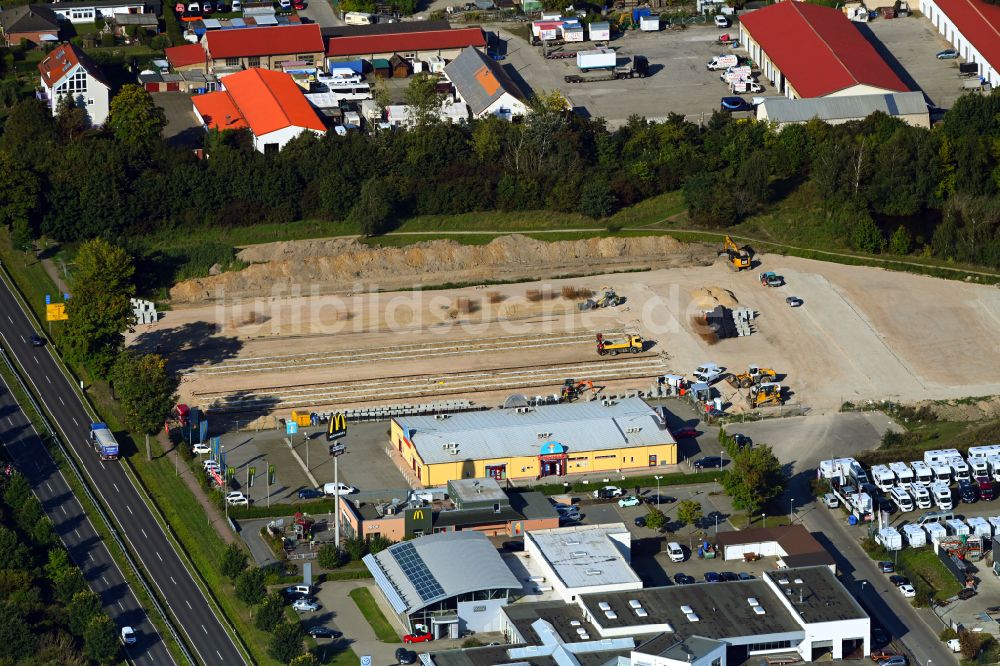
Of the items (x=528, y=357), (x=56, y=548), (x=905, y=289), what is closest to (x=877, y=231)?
(x=905, y=289)

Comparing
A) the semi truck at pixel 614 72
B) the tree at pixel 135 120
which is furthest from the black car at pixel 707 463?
the semi truck at pixel 614 72

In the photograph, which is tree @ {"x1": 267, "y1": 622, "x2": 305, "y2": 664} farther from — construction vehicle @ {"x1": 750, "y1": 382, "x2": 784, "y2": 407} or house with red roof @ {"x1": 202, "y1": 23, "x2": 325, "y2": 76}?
house with red roof @ {"x1": 202, "y1": 23, "x2": 325, "y2": 76}

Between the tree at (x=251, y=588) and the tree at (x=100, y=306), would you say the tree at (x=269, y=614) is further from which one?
the tree at (x=100, y=306)

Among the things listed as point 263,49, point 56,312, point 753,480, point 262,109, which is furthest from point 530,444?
point 263,49

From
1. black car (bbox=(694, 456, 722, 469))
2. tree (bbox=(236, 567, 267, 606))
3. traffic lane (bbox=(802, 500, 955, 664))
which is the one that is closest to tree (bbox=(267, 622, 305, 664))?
tree (bbox=(236, 567, 267, 606))

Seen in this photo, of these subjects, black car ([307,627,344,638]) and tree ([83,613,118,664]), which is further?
black car ([307,627,344,638])

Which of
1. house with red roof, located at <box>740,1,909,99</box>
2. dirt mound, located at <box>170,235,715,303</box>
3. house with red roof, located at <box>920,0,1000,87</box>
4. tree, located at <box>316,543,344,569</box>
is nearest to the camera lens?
tree, located at <box>316,543,344,569</box>

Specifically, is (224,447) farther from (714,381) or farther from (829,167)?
(829,167)
